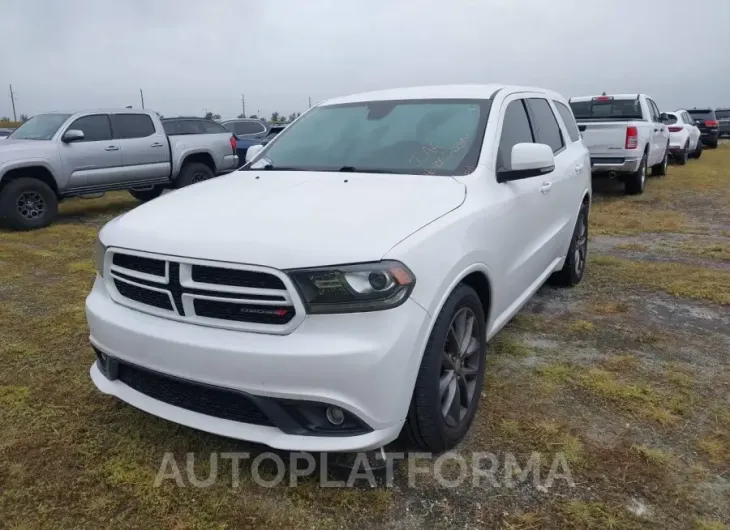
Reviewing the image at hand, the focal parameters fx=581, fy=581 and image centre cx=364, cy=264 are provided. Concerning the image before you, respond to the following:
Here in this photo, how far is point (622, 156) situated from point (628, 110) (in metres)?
1.64

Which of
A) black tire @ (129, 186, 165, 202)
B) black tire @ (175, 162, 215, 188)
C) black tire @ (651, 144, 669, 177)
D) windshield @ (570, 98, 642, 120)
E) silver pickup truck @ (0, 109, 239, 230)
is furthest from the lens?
black tire @ (651, 144, 669, 177)

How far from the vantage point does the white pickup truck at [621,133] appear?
32.7ft

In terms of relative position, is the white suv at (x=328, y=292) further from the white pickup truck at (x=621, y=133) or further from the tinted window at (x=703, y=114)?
the tinted window at (x=703, y=114)

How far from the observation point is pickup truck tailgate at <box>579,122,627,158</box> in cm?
992

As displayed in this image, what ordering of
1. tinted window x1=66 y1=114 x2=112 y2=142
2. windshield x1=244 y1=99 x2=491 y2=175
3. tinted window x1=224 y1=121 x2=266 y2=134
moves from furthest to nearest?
tinted window x1=224 y1=121 x2=266 y2=134, tinted window x1=66 y1=114 x2=112 y2=142, windshield x1=244 y1=99 x2=491 y2=175

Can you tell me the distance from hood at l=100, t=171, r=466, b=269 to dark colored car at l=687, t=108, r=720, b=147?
81.1 ft

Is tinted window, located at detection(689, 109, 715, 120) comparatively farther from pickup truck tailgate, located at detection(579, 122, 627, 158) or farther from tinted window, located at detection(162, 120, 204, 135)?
tinted window, located at detection(162, 120, 204, 135)

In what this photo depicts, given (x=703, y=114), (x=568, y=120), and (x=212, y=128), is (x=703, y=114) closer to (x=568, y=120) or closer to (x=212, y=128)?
(x=212, y=128)

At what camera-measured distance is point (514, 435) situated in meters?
2.86

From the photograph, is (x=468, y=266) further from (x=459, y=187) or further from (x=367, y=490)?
(x=367, y=490)

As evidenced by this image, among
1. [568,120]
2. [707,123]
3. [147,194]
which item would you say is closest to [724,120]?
[707,123]

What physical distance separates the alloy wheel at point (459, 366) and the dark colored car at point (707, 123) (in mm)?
24676

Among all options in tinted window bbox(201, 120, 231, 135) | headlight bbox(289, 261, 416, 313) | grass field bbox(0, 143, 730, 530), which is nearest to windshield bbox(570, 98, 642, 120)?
grass field bbox(0, 143, 730, 530)

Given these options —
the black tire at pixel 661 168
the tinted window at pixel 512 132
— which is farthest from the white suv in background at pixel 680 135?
the tinted window at pixel 512 132
